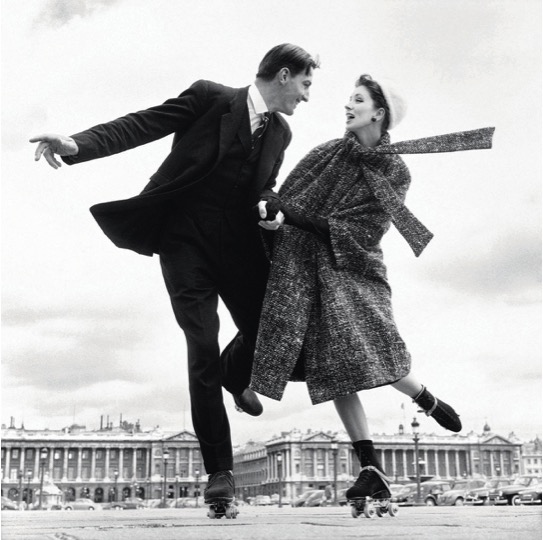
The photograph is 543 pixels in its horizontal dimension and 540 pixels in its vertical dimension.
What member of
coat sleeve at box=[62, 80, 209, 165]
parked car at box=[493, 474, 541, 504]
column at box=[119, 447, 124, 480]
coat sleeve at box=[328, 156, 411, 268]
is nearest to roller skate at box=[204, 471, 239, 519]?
coat sleeve at box=[328, 156, 411, 268]

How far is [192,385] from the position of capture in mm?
2492

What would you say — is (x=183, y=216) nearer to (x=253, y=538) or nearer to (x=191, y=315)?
(x=191, y=315)

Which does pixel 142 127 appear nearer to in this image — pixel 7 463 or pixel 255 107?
pixel 255 107

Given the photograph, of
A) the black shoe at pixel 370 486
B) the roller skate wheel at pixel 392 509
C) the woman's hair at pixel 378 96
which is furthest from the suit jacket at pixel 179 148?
the roller skate wheel at pixel 392 509

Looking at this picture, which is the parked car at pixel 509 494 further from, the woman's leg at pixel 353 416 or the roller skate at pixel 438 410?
the woman's leg at pixel 353 416

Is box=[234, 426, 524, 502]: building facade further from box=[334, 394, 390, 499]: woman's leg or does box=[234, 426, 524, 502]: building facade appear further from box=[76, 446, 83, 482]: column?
box=[334, 394, 390, 499]: woman's leg

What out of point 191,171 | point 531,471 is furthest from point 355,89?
point 531,471

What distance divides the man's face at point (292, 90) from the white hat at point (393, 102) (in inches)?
10.9

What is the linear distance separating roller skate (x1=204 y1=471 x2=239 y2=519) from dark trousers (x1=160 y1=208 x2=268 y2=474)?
1.9 inches

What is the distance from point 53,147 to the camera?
223 cm

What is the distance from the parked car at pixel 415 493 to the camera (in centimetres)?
2179

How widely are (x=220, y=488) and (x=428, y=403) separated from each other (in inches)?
30.8

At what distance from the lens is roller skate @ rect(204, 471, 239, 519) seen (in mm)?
2398

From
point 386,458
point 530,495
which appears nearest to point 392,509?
point 530,495
